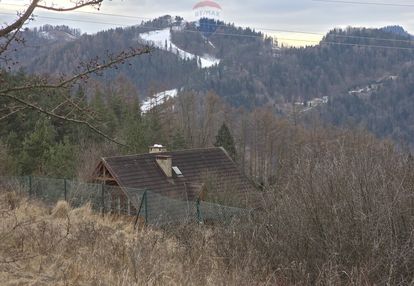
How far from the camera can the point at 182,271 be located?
14.3 ft

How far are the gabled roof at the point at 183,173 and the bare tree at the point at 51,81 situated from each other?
18845 millimetres

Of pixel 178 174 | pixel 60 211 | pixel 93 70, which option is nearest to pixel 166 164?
pixel 178 174

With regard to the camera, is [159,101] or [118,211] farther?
[159,101]

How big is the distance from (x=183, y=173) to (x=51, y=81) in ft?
73.0

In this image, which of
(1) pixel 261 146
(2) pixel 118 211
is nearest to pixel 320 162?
(2) pixel 118 211

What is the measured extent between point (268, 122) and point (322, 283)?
5988 centimetres

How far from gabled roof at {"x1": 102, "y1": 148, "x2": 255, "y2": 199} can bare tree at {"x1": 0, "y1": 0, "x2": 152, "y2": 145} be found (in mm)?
18845

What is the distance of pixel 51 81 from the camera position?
3391 millimetres

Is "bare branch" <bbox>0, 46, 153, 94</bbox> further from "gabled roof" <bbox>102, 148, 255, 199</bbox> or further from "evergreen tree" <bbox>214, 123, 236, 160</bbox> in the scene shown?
"evergreen tree" <bbox>214, 123, 236, 160</bbox>

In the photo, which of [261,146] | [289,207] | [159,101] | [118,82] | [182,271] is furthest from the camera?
[118,82]

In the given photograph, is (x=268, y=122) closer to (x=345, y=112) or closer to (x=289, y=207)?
(x=289, y=207)

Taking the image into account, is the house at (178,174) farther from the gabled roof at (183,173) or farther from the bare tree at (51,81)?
the bare tree at (51,81)

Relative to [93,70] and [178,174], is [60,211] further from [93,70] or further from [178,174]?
[178,174]

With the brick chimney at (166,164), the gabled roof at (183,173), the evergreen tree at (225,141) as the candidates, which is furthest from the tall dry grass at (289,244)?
the evergreen tree at (225,141)
